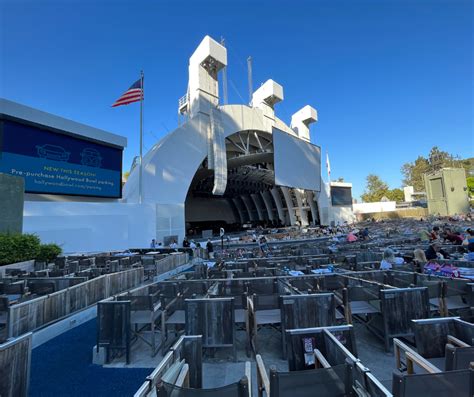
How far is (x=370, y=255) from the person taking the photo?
29.3 feet

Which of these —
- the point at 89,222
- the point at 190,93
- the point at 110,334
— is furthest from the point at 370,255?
the point at 190,93

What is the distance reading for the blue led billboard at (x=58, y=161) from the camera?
533 inches

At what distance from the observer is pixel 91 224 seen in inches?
646

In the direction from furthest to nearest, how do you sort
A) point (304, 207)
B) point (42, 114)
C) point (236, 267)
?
point (304, 207)
point (42, 114)
point (236, 267)

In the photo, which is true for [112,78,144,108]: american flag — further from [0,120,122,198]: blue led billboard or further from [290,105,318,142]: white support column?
[290,105,318,142]: white support column

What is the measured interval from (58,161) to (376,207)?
198ft

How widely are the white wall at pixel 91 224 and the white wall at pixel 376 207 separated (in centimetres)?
5036

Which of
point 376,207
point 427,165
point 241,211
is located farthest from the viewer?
point 427,165

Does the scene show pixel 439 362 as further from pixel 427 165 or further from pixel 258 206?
pixel 427 165

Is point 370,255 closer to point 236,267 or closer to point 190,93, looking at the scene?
point 236,267

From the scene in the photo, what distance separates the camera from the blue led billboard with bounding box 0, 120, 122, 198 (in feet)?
44.4

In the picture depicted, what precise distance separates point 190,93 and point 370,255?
903 inches

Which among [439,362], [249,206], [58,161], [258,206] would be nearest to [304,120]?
[258,206]

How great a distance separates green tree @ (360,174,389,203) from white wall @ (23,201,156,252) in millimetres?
80098
